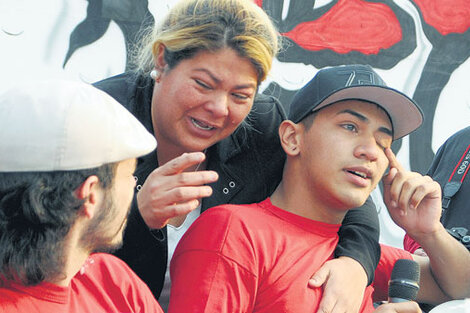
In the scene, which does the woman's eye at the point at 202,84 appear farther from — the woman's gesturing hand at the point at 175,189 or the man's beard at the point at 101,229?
the man's beard at the point at 101,229

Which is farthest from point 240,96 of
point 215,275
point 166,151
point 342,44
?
point 342,44

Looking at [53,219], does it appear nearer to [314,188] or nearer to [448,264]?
[314,188]

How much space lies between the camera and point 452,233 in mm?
1974

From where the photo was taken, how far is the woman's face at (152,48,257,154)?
172cm

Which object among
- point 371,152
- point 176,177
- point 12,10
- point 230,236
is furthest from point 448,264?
point 12,10

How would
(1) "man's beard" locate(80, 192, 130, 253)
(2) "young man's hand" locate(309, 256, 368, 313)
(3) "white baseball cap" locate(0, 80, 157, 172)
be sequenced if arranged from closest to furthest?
1. (3) "white baseball cap" locate(0, 80, 157, 172)
2. (1) "man's beard" locate(80, 192, 130, 253)
3. (2) "young man's hand" locate(309, 256, 368, 313)

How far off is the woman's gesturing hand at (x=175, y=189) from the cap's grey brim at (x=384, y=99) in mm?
523

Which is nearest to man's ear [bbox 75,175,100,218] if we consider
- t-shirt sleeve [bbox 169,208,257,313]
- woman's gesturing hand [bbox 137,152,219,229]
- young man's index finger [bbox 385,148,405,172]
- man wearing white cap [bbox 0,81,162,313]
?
man wearing white cap [bbox 0,81,162,313]

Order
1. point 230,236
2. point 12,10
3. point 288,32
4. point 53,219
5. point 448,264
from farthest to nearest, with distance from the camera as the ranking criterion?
point 288,32 → point 12,10 → point 448,264 → point 230,236 → point 53,219

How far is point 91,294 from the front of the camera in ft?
4.17

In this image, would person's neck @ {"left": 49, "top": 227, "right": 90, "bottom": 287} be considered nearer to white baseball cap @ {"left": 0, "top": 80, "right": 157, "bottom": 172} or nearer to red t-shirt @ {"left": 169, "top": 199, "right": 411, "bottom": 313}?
white baseball cap @ {"left": 0, "top": 80, "right": 157, "bottom": 172}

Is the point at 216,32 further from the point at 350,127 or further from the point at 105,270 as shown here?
the point at 105,270

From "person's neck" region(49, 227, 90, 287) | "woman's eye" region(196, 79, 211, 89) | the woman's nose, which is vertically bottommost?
"person's neck" region(49, 227, 90, 287)

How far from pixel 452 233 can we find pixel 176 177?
1006mm
